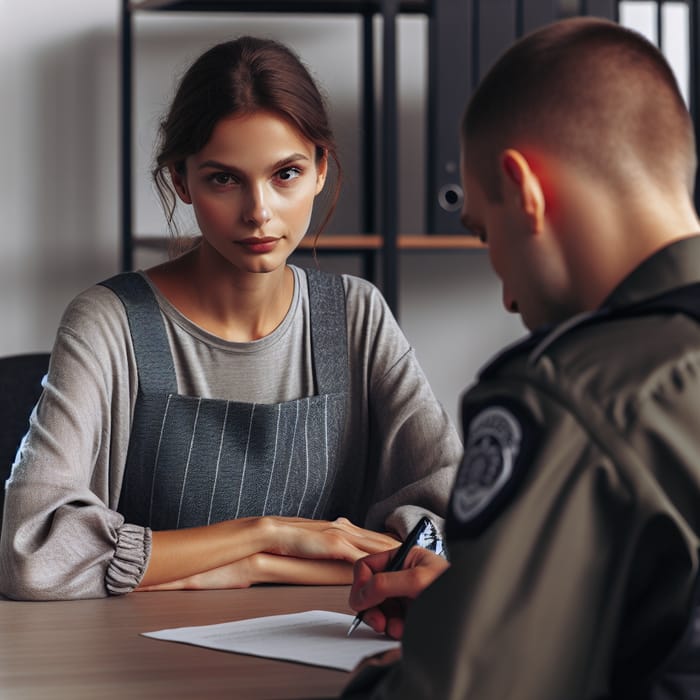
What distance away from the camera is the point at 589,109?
71 centimetres

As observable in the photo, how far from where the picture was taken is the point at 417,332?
276 cm

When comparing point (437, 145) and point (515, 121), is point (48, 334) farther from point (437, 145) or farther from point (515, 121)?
point (515, 121)

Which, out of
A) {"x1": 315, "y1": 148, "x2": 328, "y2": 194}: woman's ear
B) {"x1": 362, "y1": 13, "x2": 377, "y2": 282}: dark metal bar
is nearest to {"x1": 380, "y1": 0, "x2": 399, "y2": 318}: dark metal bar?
{"x1": 362, "y1": 13, "x2": 377, "y2": 282}: dark metal bar

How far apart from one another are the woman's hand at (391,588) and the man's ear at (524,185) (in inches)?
13.1

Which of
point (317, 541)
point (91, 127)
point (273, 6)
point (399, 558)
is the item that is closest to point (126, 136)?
point (91, 127)

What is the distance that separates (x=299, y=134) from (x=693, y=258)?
79 centimetres

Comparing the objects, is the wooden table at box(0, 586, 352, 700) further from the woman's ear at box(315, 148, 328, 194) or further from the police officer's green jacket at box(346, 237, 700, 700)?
the woman's ear at box(315, 148, 328, 194)

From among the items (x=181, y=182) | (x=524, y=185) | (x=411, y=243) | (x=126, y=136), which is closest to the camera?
(x=524, y=185)

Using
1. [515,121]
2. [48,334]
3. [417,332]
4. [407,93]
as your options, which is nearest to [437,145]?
[407,93]

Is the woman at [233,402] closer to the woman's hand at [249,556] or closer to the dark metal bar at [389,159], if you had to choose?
the woman's hand at [249,556]

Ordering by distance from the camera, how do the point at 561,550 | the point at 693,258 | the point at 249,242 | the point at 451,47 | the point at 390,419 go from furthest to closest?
the point at 451,47 → the point at 390,419 → the point at 249,242 → the point at 693,258 → the point at 561,550

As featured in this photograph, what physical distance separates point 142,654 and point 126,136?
1.77 meters

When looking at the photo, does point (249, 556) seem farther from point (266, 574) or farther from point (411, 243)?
point (411, 243)

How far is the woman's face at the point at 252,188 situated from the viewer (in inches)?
53.4
